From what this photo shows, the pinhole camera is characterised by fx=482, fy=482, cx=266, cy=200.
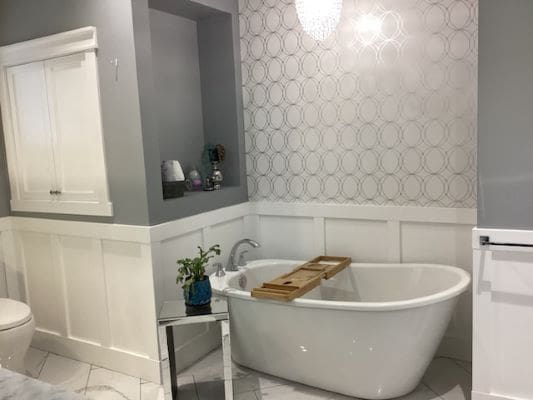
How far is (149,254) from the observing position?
2684 mm

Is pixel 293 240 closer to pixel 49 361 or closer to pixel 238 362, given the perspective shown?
pixel 238 362

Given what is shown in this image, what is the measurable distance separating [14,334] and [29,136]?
1268mm

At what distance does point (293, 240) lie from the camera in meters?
3.36

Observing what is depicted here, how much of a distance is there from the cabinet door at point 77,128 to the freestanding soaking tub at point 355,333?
0.95 m

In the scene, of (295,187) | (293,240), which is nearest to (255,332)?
(293,240)

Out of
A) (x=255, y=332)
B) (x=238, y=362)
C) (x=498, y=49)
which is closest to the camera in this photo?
(x=498, y=49)

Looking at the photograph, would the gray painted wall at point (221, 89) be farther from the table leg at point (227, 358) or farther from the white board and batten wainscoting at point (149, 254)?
the table leg at point (227, 358)

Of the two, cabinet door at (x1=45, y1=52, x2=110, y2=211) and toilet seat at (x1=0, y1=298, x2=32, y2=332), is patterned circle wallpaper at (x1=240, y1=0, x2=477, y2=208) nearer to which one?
cabinet door at (x1=45, y1=52, x2=110, y2=211)

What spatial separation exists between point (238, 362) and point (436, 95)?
195 cm

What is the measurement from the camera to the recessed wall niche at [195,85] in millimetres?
3121

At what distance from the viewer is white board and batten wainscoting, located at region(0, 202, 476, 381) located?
279 centimetres

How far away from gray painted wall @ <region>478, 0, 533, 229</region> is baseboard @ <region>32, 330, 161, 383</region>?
2024mm

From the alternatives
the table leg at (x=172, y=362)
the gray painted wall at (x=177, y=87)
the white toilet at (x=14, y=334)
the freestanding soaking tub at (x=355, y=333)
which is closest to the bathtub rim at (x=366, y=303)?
the freestanding soaking tub at (x=355, y=333)

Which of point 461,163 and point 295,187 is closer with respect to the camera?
point 461,163
